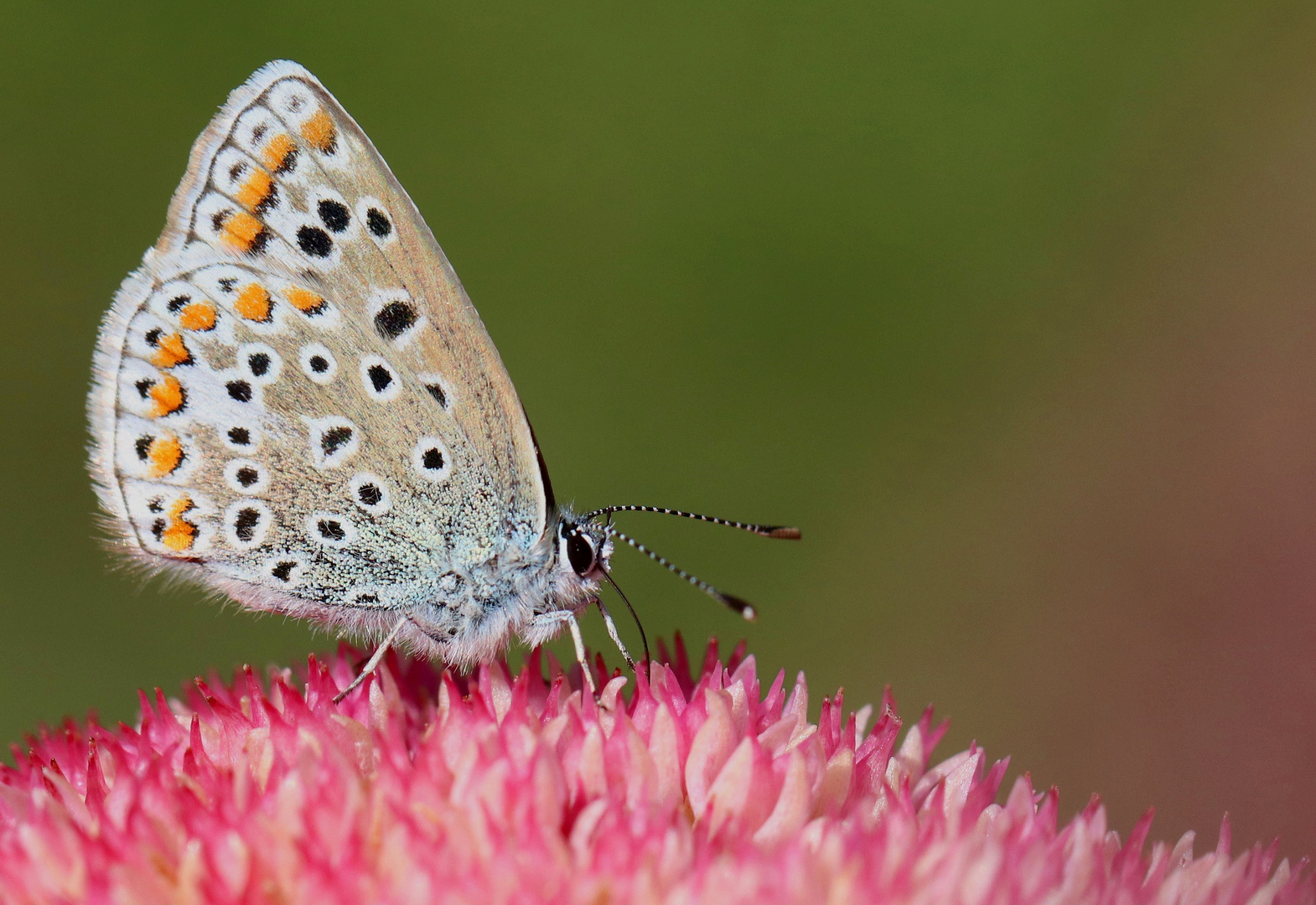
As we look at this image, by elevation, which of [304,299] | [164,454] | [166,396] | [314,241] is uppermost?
[314,241]

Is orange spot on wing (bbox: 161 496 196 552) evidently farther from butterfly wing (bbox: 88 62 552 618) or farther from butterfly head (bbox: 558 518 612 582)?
butterfly head (bbox: 558 518 612 582)

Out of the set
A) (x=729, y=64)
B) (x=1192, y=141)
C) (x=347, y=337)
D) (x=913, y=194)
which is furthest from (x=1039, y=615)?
(x=347, y=337)

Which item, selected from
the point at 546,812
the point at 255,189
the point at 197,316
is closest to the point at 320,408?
the point at 197,316

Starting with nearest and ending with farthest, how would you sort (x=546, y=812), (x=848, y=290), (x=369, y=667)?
(x=546, y=812), (x=369, y=667), (x=848, y=290)

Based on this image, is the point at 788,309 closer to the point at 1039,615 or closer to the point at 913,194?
the point at 913,194

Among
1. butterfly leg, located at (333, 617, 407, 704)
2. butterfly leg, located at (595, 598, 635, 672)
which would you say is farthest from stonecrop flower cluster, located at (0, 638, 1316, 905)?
butterfly leg, located at (595, 598, 635, 672)

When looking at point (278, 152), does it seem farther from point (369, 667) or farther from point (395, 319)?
point (369, 667)
